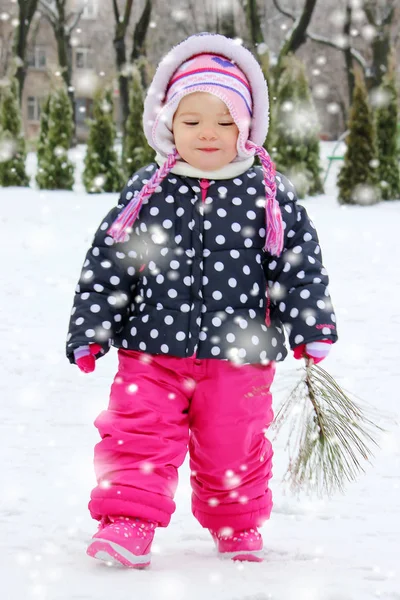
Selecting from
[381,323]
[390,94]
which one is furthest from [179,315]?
[390,94]

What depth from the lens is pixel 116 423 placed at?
2568 mm

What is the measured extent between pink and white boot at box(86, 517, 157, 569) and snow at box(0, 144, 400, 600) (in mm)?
37

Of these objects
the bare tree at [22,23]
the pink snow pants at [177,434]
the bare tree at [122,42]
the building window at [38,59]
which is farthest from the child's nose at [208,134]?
Result: the building window at [38,59]

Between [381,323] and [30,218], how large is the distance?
7.10 m

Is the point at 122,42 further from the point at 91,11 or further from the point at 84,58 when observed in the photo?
the point at 84,58

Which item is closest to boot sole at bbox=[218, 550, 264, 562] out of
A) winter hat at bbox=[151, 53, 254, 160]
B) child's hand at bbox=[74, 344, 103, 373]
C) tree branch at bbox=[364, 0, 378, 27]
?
child's hand at bbox=[74, 344, 103, 373]

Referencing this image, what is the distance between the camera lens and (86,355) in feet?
8.39

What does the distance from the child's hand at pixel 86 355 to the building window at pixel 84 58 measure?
40.5 meters

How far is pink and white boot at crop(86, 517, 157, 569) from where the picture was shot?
94.2 inches

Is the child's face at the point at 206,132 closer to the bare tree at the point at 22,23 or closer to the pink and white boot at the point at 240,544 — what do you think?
the pink and white boot at the point at 240,544

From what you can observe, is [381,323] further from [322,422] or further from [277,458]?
[322,422]

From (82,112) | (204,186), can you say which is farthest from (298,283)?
(82,112)

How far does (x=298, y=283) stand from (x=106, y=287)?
0.55 meters

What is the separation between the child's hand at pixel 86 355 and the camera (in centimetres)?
255
